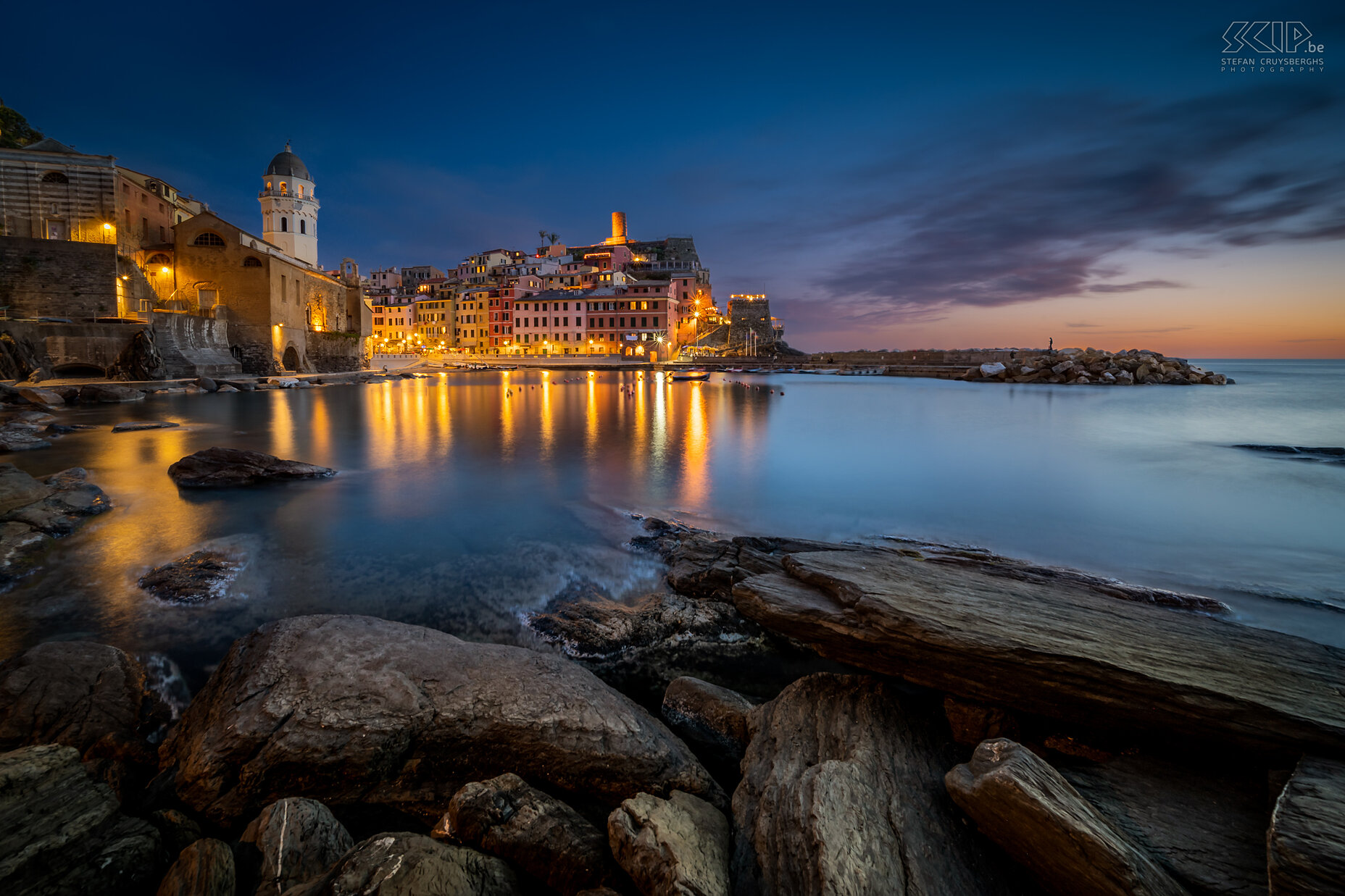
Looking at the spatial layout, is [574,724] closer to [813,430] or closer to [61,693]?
[61,693]

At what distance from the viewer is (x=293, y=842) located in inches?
96.7

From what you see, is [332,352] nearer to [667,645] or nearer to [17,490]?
[17,490]

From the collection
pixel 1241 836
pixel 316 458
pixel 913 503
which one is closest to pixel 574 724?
pixel 1241 836

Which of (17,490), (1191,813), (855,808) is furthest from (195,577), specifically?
(1191,813)

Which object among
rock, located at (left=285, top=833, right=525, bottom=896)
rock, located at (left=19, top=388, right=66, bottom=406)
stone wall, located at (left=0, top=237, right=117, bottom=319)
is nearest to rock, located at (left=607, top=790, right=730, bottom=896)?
rock, located at (left=285, top=833, right=525, bottom=896)

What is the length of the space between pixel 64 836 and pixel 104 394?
1294 inches

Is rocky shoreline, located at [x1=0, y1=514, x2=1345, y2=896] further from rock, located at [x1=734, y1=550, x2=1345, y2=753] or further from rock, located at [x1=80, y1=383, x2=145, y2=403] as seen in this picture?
rock, located at [x1=80, y1=383, x2=145, y2=403]

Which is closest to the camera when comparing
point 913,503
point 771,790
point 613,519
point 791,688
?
point 771,790

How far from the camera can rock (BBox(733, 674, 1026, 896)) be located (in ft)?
7.45

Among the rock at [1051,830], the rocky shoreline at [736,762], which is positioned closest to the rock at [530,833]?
the rocky shoreline at [736,762]

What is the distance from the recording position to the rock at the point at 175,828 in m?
2.64

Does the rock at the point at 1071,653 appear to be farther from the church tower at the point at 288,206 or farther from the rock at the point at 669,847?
the church tower at the point at 288,206

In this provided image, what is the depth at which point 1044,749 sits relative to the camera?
10.1 ft

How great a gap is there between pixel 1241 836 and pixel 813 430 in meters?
20.0
